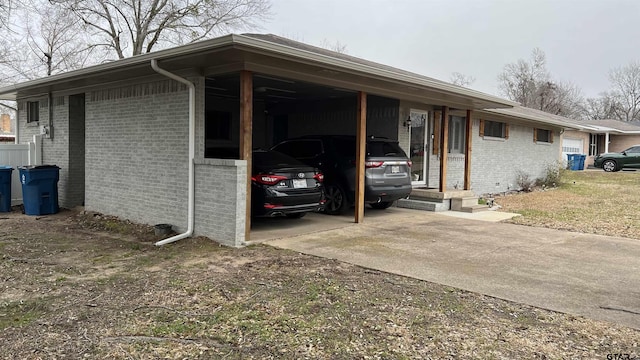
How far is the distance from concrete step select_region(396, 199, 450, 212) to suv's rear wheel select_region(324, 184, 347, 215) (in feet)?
7.69

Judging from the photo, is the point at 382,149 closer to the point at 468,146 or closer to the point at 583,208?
the point at 468,146

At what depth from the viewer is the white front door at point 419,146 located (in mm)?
12688

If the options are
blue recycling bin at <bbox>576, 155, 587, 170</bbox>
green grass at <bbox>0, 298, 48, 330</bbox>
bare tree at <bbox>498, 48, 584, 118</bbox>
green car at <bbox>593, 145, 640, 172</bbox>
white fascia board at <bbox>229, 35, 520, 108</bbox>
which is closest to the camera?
green grass at <bbox>0, 298, 48, 330</bbox>

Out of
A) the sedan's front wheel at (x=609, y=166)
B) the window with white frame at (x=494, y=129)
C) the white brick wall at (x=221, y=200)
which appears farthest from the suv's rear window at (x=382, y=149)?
the sedan's front wheel at (x=609, y=166)

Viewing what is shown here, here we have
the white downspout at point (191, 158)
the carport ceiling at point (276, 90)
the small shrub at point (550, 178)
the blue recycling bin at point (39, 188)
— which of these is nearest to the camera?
the white downspout at point (191, 158)

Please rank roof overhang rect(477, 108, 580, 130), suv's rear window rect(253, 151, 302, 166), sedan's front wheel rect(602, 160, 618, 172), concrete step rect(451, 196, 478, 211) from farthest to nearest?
sedan's front wheel rect(602, 160, 618, 172), roof overhang rect(477, 108, 580, 130), concrete step rect(451, 196, 478, 211), suv's rear window rect(253, 151, 302, 166)

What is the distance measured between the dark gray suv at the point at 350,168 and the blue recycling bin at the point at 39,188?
5.48m

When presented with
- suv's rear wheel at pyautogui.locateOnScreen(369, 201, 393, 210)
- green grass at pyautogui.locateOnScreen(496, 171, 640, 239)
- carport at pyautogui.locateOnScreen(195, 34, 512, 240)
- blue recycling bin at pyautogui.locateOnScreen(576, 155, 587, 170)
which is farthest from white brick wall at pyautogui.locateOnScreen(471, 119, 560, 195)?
blue recycling bin at pyautogui.locateOnScreen(576, 155, 587, 170)

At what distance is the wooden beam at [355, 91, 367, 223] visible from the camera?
940cm

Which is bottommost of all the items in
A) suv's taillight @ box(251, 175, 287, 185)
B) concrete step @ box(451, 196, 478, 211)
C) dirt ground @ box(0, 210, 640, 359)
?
dirt ground @ box(0, 210, 640, 359)

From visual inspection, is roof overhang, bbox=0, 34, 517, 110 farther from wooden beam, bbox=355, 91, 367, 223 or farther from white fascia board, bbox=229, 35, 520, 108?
wooden beam, bbox=355, 91, 367, 223

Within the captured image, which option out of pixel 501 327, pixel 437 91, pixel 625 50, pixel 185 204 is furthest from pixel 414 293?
pixel 625 50

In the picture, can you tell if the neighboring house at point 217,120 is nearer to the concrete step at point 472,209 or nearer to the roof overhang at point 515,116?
the roof overhang at point 515,116

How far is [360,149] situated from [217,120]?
5323 millimetres
